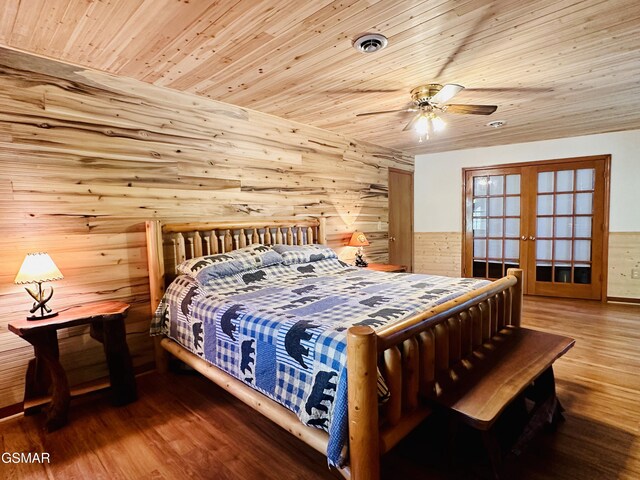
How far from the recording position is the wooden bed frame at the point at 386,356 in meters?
1.33

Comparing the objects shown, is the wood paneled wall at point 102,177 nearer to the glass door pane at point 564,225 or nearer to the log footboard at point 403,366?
the log footboard at point 403,366

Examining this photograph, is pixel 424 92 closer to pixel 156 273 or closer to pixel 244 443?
pixel 156 273

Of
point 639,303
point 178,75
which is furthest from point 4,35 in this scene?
point 639,303

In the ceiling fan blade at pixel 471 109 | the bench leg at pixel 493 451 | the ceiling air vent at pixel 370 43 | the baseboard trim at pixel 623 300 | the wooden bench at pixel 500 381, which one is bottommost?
the baseboard trim at pixel 623 300

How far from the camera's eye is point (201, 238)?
10.4ft

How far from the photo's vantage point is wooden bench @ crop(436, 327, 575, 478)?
149 cm

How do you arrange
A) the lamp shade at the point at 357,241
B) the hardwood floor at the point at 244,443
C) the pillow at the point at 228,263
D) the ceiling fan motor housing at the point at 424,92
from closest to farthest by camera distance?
the hardwood floor at the point at 244,443 → the pillow at the point at 228,263 → the ceiling fan motor housing at the point at 424,92 → the lamp shade at the point at 357,241

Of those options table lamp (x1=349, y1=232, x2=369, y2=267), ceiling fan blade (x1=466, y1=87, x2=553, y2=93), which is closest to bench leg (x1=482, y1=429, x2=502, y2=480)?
ceiling fan blade (x1=466, y1=87, x2=553, y2=93)

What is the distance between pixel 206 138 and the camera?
10.5ft

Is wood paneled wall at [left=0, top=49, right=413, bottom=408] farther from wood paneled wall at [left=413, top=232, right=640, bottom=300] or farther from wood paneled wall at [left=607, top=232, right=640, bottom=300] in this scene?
wood paneled wall at [left=607, top=232, right=640, bottom=300]

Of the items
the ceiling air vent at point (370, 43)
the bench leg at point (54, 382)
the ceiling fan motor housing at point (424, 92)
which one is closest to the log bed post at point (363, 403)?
the ceiling air vent at point (370, 43)

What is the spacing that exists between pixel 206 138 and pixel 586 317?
472 centimetres

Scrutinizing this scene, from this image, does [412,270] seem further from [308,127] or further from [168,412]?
[168,412]

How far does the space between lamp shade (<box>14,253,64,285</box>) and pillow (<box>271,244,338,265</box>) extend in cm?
171
